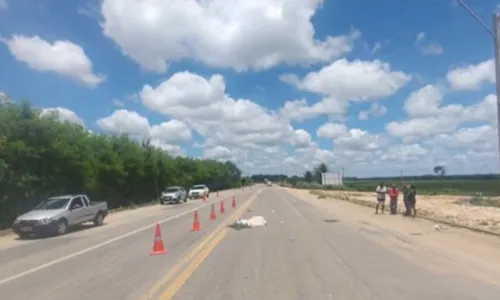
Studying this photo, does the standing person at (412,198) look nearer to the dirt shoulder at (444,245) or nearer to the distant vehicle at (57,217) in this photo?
the dirt shoulder at (444,245)

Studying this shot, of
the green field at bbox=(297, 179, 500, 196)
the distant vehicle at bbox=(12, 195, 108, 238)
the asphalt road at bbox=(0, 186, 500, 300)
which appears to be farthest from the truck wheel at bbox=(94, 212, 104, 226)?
the green field at bbox=(297, 179, 500, 196)

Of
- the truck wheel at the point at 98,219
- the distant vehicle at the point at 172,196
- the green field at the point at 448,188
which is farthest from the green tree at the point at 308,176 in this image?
the truck wheel at the point at 98,219

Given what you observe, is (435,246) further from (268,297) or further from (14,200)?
(14,200)

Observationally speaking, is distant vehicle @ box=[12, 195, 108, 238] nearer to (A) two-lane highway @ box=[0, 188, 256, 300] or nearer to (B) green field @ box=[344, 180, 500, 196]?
(A) two-lane highway @ box=[0, 188, 256, 300]

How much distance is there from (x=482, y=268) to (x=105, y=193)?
38.8 meters

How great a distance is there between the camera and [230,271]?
35.0 feet

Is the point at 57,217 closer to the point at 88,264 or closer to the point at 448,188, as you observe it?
the point at 88,264

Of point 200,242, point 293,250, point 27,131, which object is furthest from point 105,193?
point 293,250

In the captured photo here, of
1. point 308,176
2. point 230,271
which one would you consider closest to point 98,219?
point 230,271

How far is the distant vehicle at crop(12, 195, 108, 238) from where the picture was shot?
20812mm

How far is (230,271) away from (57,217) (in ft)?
42.9

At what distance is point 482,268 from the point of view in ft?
35.8

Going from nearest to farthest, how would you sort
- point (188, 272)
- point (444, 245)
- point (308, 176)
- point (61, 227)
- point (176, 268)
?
1. point (188, 272)
2. point (176, 268)
3. point (444, 245)
4. point (61, 227)
5. point (308, 176)

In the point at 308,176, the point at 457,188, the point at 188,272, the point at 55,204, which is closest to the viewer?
the point at 188,272
